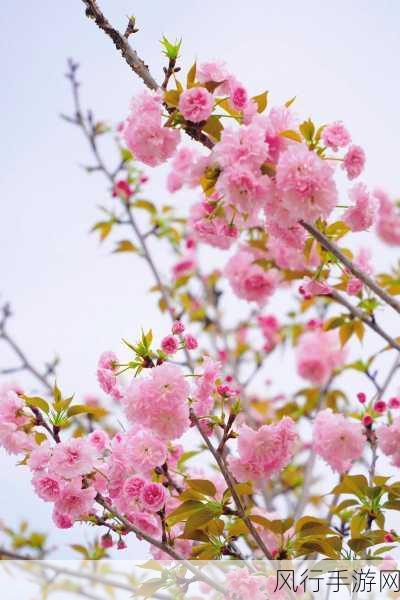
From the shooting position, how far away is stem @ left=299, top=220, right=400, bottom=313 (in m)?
1.52

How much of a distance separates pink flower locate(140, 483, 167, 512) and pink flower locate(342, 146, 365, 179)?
2.74ft

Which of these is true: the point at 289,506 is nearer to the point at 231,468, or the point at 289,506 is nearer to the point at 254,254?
the point at 254,254

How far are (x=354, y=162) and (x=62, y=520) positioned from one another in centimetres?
105

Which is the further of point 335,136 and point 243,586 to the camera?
point 335,136

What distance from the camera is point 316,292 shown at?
6.17 feet

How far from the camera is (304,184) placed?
4.61 feet

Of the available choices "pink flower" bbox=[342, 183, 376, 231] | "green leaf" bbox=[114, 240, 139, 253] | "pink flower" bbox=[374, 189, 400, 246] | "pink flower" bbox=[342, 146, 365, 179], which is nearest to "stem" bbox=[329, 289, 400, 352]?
"pink flower" bbox=[342, 183, 376, 231]

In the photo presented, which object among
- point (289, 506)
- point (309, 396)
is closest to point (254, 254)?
point (309, 396)

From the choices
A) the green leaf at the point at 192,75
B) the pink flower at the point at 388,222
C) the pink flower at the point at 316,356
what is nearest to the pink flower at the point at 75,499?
the green leaf at the point at 192,75

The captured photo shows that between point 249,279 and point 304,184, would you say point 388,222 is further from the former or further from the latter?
point 304,184

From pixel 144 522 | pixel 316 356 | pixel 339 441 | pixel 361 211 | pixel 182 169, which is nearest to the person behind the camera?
pixel 144 522

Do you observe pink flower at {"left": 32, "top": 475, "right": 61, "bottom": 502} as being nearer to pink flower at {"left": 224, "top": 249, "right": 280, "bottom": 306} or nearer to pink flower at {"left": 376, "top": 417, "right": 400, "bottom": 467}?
pink flower at {"left": 376, "top": 417, "right": 400, "bottom": 467}

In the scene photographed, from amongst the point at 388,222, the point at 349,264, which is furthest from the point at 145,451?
the point at 388,222

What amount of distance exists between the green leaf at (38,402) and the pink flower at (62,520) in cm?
23
